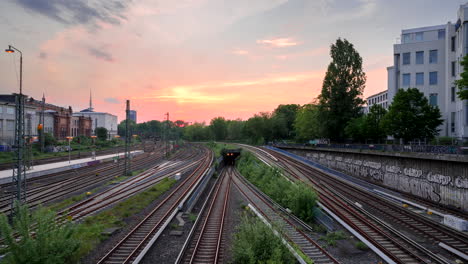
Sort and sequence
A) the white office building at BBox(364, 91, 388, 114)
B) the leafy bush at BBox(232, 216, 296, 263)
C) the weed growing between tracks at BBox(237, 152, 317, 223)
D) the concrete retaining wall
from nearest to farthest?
the leafy bush at BBox(232, 216, 296, 263) < the weed growing between tracks at BBox(237, 152, 317, 223) < the concrete retaining wall < the white office building at BBox(364, 91, 388, 114)

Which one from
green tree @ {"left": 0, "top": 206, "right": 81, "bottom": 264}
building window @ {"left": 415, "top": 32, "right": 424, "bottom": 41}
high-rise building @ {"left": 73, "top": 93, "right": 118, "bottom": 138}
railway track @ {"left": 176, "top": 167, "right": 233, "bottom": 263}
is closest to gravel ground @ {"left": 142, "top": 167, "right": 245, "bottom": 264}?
railway track @ {"left": 176, "top": 167, "right": 233, "bottom": 263}

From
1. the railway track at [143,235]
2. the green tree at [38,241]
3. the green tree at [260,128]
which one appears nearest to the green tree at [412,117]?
the railway track at [143,235]

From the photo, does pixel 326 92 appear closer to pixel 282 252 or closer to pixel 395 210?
pixel 395 210

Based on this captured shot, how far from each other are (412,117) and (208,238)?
30343 millimetres

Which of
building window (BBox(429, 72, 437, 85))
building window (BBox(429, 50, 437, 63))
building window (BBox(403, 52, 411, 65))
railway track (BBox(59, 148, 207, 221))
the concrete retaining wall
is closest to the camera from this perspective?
the concrete retaining wall

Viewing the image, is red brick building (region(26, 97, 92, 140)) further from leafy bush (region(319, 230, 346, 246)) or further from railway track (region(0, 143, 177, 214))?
leafy bush (region(319, 230, 346, 246))

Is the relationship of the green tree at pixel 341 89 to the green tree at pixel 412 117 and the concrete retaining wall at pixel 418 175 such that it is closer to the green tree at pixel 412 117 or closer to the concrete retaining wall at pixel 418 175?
the concrete retaining wall at pixel 418 175

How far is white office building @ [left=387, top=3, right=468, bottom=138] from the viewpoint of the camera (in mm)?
38875

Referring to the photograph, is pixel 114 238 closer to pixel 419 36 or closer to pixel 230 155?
pixel 230 155

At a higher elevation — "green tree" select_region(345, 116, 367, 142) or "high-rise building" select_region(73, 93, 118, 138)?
"high-rise building" select_region(73, 93, 118, 138)

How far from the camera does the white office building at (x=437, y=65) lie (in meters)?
38.9

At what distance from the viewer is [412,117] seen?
3419cm

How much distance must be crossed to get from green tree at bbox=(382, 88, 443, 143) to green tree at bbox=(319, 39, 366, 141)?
1622cm

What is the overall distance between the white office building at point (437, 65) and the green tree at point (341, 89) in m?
6.83
